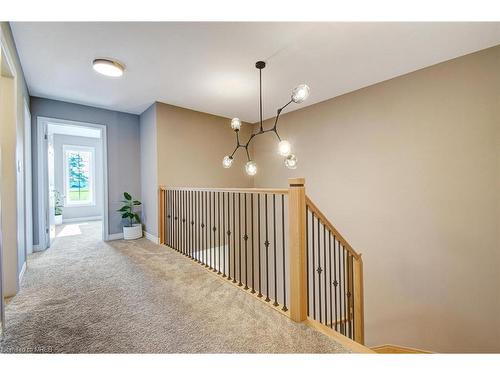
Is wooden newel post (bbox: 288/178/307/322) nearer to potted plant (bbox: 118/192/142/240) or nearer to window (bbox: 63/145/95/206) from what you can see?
potted plant (bbox: 118/192/142/240)

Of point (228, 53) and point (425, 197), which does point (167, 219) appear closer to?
point (228, 53)

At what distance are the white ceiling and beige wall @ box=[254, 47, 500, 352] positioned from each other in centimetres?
36

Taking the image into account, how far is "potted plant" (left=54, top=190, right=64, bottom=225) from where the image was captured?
579cm

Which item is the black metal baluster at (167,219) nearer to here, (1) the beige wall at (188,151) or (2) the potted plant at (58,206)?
(1) the beige wall at (188,151)

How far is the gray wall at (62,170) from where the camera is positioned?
240 inches

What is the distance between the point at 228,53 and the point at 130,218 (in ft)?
10.5

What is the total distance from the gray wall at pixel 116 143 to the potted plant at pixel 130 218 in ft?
0.54

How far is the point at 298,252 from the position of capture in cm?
167

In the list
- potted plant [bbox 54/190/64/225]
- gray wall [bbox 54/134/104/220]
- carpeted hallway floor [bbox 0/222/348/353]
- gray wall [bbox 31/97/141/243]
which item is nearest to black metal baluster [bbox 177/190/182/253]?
carpeted hallway floor [bbox 0/222/348/353]

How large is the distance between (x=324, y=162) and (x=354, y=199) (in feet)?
2.55

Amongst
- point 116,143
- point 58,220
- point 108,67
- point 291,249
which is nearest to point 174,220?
point 116,143
